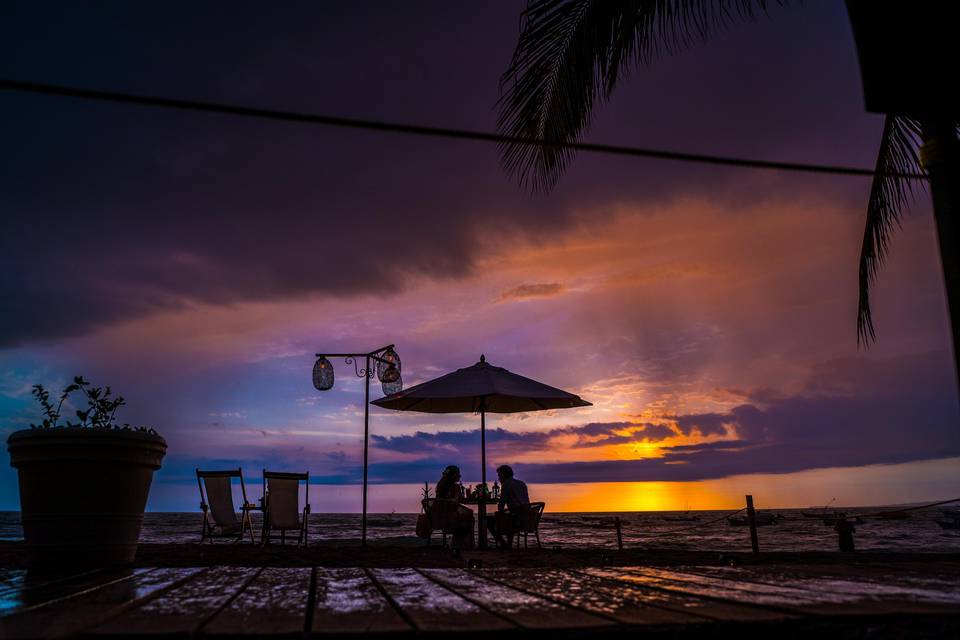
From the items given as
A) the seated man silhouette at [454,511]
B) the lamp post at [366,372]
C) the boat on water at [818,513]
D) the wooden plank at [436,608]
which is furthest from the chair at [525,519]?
the boat on water at [818,513]

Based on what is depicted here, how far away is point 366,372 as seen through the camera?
11.4 m

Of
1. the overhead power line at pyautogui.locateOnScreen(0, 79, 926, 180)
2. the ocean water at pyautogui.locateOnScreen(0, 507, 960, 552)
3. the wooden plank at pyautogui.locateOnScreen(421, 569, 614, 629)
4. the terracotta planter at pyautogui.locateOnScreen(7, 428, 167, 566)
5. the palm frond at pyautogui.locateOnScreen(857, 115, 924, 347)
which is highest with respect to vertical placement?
the palm frond at pyautogui.locateOnScreen(857, 115, 924, 347)

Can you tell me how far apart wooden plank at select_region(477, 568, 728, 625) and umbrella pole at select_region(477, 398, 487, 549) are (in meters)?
7.38

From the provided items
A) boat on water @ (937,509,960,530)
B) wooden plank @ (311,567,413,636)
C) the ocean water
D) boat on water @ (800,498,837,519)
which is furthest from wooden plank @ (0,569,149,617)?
boat on water @ (937,509,960,530)

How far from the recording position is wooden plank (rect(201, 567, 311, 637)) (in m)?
1.56

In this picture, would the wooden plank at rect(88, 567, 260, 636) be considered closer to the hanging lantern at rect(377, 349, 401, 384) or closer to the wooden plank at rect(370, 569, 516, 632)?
the wooden plank at rect(370, 569, 516, 632)

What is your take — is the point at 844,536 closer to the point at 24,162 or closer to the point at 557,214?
the point at 557,214

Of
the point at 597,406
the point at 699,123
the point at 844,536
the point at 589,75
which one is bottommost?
the point at 844,536

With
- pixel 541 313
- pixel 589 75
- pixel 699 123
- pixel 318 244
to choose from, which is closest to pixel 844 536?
pixel 541 313

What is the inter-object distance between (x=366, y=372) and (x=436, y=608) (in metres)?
9.66

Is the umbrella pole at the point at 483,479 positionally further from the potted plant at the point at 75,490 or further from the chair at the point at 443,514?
the potted plant at the point at 75,490

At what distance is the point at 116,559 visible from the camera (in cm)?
428

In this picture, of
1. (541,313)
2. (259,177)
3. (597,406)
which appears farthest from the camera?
(541,313)

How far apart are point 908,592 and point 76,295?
1287cm
